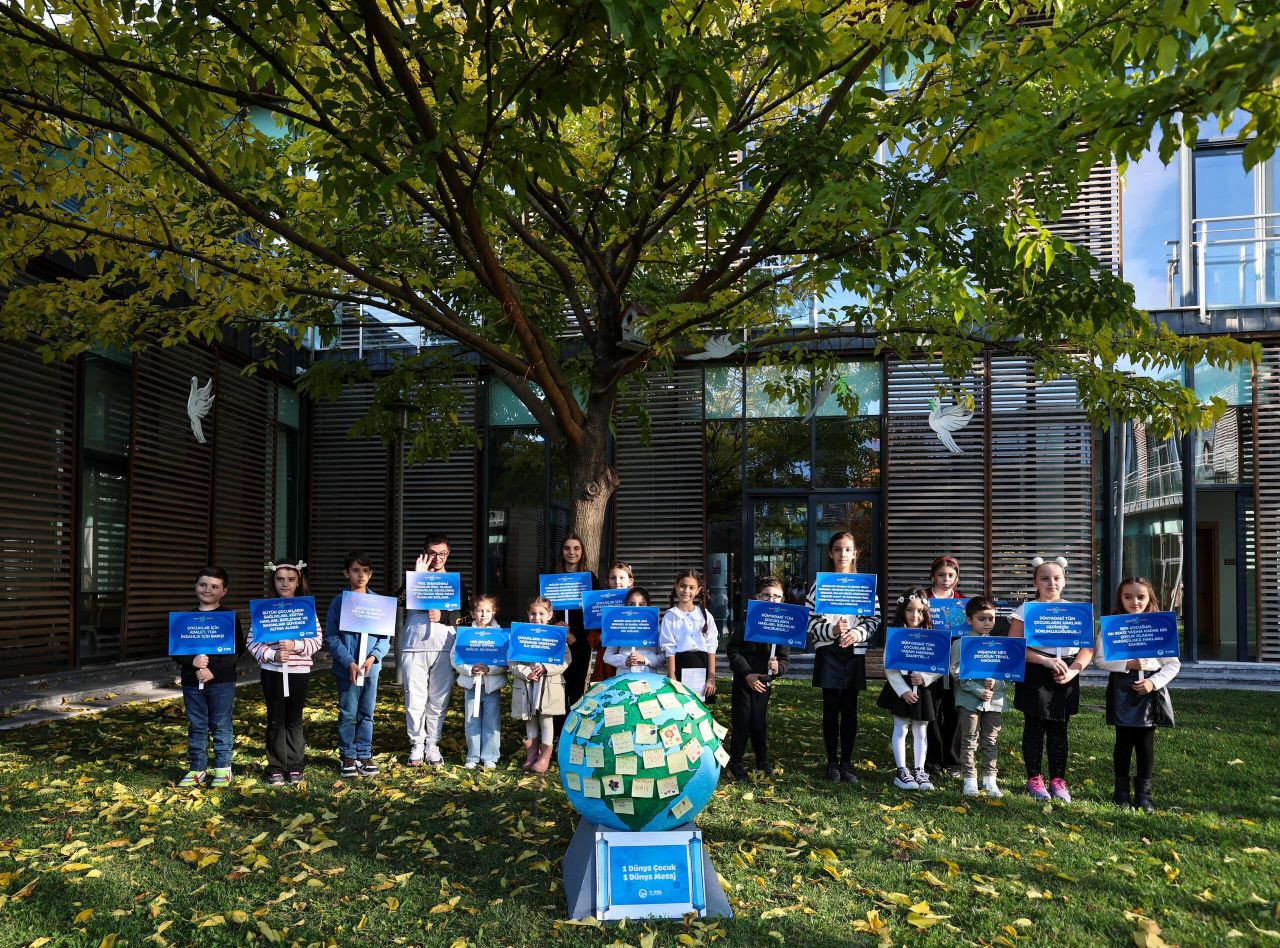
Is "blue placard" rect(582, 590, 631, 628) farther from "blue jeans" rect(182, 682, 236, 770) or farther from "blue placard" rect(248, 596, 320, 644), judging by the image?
"blue jeans" rect(182, 682, 236, 770)

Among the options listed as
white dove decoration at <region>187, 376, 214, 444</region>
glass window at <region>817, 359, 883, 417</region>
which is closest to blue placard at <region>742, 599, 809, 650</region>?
glass window at <region>817, 359, 883, 417</region>

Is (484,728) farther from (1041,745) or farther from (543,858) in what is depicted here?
(1041,745)

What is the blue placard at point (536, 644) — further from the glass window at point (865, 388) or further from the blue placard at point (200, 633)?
the glass window at point (865, 388)

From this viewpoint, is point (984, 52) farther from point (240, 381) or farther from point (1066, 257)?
point (240, 381)

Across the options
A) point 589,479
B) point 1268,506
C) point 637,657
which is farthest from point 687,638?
point 1268,506

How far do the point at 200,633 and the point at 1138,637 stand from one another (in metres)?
6.44

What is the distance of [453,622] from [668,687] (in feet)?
14.1

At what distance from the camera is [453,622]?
8.60 meters

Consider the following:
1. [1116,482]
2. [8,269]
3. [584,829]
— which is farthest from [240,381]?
[1116,482]

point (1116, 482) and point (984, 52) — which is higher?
point (984, 52)

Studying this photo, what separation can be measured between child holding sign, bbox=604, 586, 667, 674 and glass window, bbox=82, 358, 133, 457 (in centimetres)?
796

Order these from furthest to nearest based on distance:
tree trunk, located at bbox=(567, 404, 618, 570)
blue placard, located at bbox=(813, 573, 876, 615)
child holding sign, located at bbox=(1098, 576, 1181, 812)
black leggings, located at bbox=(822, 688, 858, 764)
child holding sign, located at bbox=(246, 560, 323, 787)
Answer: tree trunk, located at bbox=(567, 404, 618, 570)
black leggings, located at bbox=(822, 688, 858, 764)
blue placard, located at bbox=(813, 573, 876, 615)
child holding sign, located at bbox=(246, 560, 323, 787)
child holding sign, located at bbox=(1098, 576, 1181, 812)

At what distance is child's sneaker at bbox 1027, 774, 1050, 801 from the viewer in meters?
6.59

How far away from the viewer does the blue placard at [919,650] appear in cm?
682
